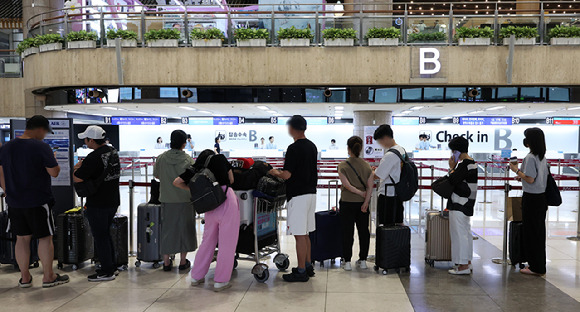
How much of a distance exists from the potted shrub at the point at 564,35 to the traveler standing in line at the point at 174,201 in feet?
31.9

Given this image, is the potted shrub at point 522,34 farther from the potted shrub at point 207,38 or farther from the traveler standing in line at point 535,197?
the traveler standing in line at point 535,197

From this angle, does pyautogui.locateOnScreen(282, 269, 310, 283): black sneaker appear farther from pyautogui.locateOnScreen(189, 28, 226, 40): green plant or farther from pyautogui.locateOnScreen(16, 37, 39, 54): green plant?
pyautogui.locateOnScreen(16, 37, 39, 54): green plant

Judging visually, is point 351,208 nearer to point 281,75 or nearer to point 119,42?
point 281,75

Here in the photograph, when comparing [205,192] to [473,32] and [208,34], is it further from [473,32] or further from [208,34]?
[473,32]

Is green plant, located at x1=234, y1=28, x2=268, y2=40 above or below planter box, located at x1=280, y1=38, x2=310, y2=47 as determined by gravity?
above

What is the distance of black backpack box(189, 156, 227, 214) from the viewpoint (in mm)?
4719

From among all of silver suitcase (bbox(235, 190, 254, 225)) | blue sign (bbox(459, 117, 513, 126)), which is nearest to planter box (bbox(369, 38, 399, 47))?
silver suitcase (bbox(235, 190, 254, 225))

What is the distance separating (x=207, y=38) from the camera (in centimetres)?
1149

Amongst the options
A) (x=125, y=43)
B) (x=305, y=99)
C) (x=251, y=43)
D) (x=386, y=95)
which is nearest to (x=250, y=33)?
A: (x=251, y=43)

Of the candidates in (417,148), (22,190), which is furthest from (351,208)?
(417,148)

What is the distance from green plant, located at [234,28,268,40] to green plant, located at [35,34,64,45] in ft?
14.6

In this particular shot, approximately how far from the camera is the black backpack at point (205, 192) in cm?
472

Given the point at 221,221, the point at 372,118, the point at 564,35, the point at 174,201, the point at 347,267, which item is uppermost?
the point at 564,35

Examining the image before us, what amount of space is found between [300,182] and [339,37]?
23.7ft
